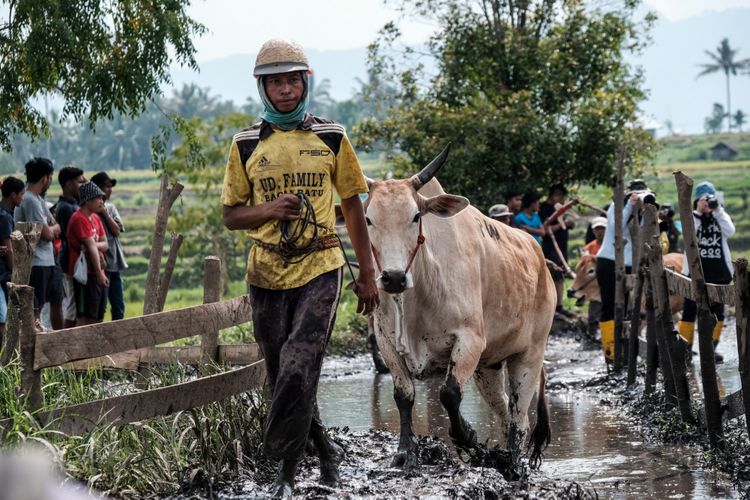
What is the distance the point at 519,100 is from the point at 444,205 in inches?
493

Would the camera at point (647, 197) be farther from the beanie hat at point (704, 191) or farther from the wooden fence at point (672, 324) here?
the wooden fence at point (672, 324)

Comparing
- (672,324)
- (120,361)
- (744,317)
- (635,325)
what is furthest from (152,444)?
(635,325)

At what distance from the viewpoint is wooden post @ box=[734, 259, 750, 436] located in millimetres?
6309

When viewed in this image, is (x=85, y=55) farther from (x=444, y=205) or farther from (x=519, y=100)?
(x=519, y=100)

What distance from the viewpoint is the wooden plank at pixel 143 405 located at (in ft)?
18.3

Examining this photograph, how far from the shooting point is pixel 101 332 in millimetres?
5863

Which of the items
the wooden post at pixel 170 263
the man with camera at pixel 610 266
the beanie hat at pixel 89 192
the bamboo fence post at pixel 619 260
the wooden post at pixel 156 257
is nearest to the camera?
the wooden post at pixel 156 257

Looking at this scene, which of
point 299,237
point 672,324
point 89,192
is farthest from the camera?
point 89,192

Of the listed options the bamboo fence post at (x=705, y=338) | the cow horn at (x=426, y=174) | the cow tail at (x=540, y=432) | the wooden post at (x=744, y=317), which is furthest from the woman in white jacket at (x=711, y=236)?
the cow horn at (x=426, y=174)

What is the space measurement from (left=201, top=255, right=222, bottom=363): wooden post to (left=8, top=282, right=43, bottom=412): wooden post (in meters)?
1.95

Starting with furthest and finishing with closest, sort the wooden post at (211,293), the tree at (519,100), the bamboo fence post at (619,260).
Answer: the tree at (519,100) → the bamboo fence post at (619,260) → the wooden post at (211,293)

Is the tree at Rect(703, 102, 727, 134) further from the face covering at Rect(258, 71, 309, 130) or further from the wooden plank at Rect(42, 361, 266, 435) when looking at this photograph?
the face covering at Rect(258, 71, 309, 130)

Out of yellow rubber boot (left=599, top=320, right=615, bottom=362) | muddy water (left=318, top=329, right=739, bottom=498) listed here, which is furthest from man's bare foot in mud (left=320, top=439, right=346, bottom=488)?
yellow rubber boot (left=599, top=320, right=615, bottom=362)

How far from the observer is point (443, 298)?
22.5ft
